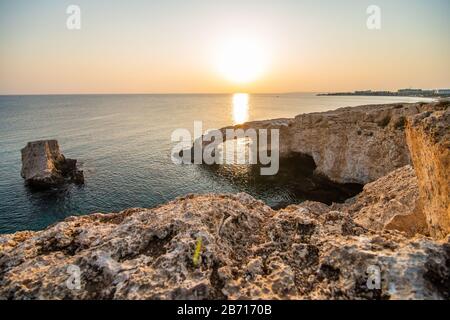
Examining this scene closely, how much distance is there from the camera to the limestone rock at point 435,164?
32.6 feet

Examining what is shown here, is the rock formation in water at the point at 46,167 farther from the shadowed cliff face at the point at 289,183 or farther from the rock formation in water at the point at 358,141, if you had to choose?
the rock formation in water at the point at 358,141

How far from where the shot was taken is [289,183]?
4484 cm

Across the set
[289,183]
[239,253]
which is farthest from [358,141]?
[239,253]

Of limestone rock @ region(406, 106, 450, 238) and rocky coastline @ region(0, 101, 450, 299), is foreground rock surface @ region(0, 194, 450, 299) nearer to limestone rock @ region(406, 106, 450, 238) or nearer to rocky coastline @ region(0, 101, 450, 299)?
rocky coastline @ region(0, 101, 450, 299)

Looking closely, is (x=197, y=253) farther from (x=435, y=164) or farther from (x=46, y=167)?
(x=46, y=167)

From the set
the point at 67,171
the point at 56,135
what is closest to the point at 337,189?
the point at 67,171

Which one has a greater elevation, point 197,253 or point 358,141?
point 358,141

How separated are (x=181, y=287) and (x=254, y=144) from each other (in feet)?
208

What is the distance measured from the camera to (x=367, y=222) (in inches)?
739

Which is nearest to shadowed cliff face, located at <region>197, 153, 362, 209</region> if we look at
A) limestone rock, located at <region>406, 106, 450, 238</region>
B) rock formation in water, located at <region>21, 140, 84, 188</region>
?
limestone rock, located at <region>406, 106, 450, 238</region>

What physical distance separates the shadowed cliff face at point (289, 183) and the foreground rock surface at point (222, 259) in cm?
2841

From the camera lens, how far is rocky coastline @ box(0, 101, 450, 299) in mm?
6055

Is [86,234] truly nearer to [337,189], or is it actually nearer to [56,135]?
[337,189]

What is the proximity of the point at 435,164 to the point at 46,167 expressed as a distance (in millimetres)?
55751
